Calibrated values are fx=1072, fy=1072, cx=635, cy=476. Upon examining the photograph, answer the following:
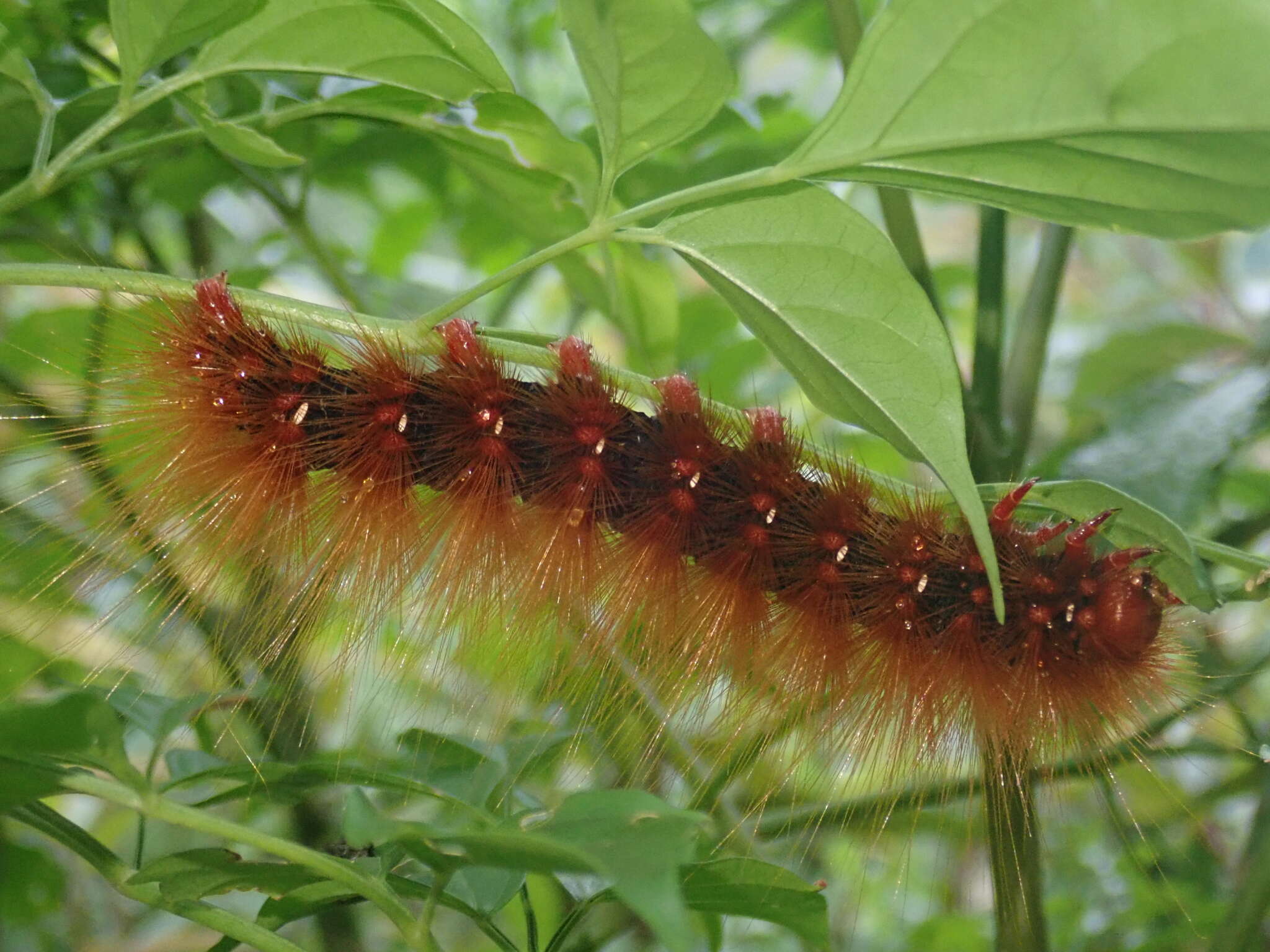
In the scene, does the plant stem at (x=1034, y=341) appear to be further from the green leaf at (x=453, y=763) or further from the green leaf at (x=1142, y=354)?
the green leaf at (x=453, y=763)

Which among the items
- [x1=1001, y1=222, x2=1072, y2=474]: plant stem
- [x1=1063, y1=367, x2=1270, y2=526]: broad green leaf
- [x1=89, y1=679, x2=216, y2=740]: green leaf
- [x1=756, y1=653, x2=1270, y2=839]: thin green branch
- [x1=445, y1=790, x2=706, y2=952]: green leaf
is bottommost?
[x1=445, y1=790, x2=706, y2=952]: green leaf

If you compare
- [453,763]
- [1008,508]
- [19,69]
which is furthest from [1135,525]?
[19,69]

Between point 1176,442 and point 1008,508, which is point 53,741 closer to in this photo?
point 1008,508

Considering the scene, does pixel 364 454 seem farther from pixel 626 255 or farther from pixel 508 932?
pixel 508 932

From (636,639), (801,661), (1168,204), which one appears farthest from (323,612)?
(1168,204)

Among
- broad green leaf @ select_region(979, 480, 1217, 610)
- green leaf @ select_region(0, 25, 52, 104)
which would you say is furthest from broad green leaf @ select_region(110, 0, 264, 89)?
broad green leaf @ select_region(979, 480, 1217, 610)

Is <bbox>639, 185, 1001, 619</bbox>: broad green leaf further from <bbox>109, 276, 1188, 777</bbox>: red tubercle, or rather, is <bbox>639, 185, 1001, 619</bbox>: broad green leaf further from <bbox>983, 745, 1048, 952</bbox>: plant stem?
<bbox>983, 745, 1048, 952</bbox>: plant stem

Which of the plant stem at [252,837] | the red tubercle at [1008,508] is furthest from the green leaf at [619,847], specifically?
the red tubercle at [1008,508]
